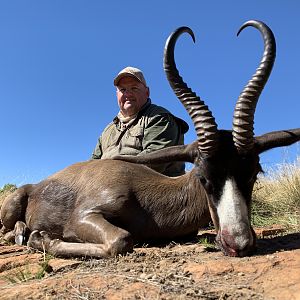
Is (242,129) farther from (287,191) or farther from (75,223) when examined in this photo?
(287,191)

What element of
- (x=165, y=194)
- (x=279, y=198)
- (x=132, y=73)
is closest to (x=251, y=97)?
(x=165, y=194)

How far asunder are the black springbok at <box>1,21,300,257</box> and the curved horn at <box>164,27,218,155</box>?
11mm

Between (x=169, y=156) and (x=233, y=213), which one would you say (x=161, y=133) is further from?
(x=233, y=213)

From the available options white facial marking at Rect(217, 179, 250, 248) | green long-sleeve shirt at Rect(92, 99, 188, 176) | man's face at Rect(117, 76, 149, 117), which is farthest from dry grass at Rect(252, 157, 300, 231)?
white facial marking at Rect(217, 179, 250, 248)

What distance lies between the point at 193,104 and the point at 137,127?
3198mm

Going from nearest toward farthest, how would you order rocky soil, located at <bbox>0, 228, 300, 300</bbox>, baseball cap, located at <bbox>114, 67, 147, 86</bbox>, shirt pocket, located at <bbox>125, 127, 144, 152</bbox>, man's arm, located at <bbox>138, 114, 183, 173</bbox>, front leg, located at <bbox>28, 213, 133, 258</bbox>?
rocky soil, located at <bbox>0, 228, 300, 300</bbox> → front leg, located at <bbox>28, 213, 133, 258</bbox> → man's arm, located at <bbox>138, 114, 183, 173</bbox> → shirt pocket, located at <bbox>125, 127, 144, 152</bbox> → baseball cap, located at <bbox>114, 67, 147, 86</bbox>

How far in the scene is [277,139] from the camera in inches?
203

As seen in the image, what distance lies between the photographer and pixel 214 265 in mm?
3791

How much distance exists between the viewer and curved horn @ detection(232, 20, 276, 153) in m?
4.73

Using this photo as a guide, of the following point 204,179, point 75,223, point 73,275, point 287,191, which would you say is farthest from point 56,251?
point 287,191

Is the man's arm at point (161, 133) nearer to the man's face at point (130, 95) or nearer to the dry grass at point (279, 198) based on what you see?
the man's face at point (130, 95)

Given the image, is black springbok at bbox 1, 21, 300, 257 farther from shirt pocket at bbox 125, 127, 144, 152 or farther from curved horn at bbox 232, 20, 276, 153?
shirt pocket at bbox 125, 127, 144, 152

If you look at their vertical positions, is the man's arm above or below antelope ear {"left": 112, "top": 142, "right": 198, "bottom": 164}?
above

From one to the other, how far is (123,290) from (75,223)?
8.22 feet
